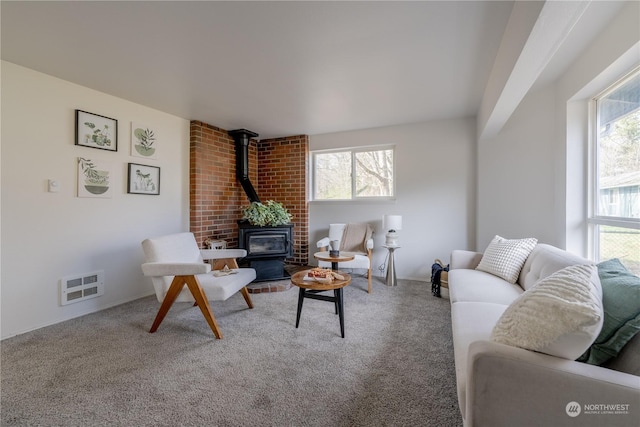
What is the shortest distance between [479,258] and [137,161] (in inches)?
153

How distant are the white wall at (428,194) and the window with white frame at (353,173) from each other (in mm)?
178

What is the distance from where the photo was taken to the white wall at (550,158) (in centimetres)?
198

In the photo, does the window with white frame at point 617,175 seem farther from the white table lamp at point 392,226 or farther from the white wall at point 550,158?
the white table lamp at point 392,226

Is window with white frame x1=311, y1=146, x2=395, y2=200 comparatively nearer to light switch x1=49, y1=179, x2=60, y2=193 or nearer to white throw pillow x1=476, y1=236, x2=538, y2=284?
white throw pillow x1=476, y1=236, x2=538, y2=284

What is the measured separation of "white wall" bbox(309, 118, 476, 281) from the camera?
11.7ft

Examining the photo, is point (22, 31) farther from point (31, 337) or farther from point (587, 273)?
point (587, 273)

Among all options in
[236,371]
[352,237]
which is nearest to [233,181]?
[352,237]

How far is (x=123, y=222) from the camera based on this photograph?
298 centimetres

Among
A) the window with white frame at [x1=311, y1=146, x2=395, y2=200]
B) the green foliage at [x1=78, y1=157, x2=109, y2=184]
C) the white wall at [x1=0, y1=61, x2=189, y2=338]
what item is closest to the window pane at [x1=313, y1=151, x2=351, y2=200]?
the window with white frame at [x1=311, y1=146, x2=395, y2=200]

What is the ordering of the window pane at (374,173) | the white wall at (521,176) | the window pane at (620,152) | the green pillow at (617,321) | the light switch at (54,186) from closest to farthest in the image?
the green pillow at (617,321)
the window pane at (620,152)
the light switch at (54,186)
the white wall at (521,176)
the window pane at (374,173)

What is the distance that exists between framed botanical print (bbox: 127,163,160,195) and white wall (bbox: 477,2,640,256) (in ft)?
13.1

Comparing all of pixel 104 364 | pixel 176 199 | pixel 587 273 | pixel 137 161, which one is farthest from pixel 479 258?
pixel 137 161

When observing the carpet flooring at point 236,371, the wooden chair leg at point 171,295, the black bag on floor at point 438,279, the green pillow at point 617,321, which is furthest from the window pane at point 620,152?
the wooden chair leg at point 171,295

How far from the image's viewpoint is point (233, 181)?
4.30 metres
